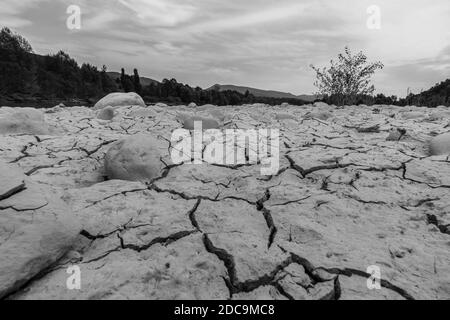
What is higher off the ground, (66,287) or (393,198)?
Answer: (393,198)

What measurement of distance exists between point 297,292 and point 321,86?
336 inches

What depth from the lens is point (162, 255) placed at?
1327 millimetres

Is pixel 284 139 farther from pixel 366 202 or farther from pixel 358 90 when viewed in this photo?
pixel 358 90

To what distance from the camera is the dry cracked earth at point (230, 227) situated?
3.78 ft

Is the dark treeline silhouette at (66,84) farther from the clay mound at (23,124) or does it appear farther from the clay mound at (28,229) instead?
the clay mound at (28,229)

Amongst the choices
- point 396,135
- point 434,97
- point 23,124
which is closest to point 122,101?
point 23,124

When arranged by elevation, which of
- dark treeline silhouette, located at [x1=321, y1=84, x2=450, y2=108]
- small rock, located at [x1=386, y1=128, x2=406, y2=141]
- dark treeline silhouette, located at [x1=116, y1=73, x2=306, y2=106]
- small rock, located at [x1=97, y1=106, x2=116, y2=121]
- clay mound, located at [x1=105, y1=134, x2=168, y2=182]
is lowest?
clay mound, located at [x1=105, y1=134, x2=168, y2=182]

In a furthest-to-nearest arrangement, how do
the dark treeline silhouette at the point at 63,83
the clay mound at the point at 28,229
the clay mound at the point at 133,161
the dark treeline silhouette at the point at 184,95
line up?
the dark treeline silhouette at the point at 63,83, the dark treeline silhouette at the point at 184,95, the clay mound at the point at 133,161, the clay mound at the point at 28,229

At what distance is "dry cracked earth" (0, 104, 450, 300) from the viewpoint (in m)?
1.15

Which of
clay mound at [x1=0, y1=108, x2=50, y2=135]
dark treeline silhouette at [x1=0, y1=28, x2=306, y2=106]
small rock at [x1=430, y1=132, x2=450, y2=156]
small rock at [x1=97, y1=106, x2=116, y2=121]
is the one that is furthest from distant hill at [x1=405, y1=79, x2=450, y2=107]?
clay mound at [x1=0, y1=108, x2=50, y2=135]

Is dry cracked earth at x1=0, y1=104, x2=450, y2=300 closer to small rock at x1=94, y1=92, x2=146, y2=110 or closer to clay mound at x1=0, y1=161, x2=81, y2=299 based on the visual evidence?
clay mound at x1=0, y1=161, x2=81, y2=299

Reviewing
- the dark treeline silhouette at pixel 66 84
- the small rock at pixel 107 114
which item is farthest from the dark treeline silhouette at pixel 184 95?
the small rock at pixel 107 114
